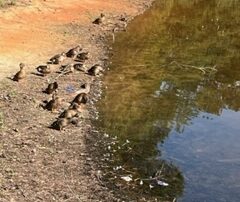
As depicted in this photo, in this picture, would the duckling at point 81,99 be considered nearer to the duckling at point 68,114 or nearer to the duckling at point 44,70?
the duckling at point 68,114

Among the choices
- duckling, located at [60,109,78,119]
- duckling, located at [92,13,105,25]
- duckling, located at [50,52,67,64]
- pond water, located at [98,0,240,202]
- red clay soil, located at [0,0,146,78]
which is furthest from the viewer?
duckling, located at [92,13,105,25]

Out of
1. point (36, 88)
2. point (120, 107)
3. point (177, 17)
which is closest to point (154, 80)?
point (120, 107)

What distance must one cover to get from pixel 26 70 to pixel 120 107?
Answer: 3.64 metres

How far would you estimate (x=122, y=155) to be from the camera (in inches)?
486

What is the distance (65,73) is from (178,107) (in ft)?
12.9

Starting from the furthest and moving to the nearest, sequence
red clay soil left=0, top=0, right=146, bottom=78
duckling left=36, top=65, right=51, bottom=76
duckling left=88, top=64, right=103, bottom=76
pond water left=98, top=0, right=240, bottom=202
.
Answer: red clay soil left=0, top=0, right=146, bottom=78, duckling left=88, top=64, right=103, bottom=76, duckling left=36, top=65, right=51, bottom=76, pond water left=98, top=0, right=240, bottom=202

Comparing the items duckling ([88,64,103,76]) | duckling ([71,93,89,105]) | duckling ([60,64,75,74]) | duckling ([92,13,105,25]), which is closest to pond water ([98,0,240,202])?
duckling ([88,64,103,76])

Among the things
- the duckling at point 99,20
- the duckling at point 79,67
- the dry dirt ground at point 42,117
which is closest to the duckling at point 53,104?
the dry dirt ground at point 42,117

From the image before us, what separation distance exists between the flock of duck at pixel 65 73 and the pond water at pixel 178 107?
59cm

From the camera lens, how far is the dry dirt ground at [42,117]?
10.6 metres

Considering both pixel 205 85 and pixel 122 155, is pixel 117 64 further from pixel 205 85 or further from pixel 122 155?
pixel 122 155

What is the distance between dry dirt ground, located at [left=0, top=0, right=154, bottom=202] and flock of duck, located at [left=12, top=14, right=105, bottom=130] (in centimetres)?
18

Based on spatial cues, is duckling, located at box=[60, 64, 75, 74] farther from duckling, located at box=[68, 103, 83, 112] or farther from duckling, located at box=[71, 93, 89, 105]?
duckling, located at box=[68, 103, 83, 112]

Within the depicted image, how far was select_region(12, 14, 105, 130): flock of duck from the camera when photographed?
45.1 feet
